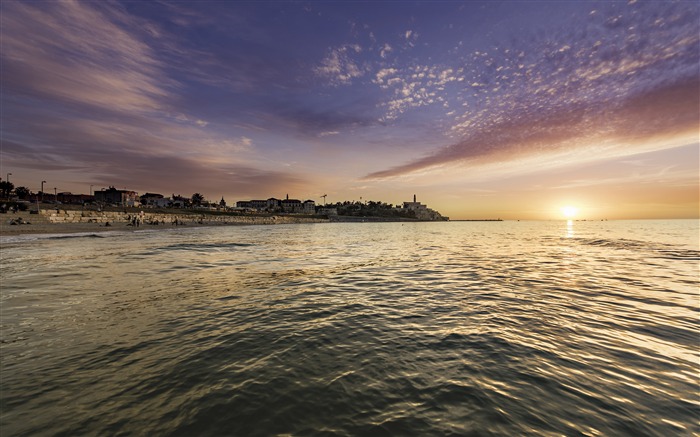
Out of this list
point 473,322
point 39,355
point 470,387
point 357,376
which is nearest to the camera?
point 470,387

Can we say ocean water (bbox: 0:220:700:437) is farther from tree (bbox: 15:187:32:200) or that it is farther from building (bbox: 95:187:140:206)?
building (bbox: 95:187:140:206)

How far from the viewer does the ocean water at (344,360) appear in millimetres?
4914

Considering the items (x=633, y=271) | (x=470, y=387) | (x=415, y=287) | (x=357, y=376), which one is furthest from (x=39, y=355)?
(x=633, y=271)

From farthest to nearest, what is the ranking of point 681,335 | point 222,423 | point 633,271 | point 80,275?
point 633,271, point 80,275, point 681,335, point 222,423

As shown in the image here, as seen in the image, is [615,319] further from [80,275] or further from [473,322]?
[80,275]

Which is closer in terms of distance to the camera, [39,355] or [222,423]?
[222,423]

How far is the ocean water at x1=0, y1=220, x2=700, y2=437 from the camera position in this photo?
16.1 ft

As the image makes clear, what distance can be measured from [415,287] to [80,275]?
19.2m

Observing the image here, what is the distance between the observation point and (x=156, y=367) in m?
6.55

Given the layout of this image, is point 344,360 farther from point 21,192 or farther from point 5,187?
point 21,192

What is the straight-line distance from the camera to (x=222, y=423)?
475 cm

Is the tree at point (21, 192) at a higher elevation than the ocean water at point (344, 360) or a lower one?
higher

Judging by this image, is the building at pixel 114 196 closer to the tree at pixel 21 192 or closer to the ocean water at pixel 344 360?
the tree at pixel 21 192

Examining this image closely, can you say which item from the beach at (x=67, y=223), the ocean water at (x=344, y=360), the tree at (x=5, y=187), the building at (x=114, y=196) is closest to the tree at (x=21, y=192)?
the tree at (x=5, y=187)
